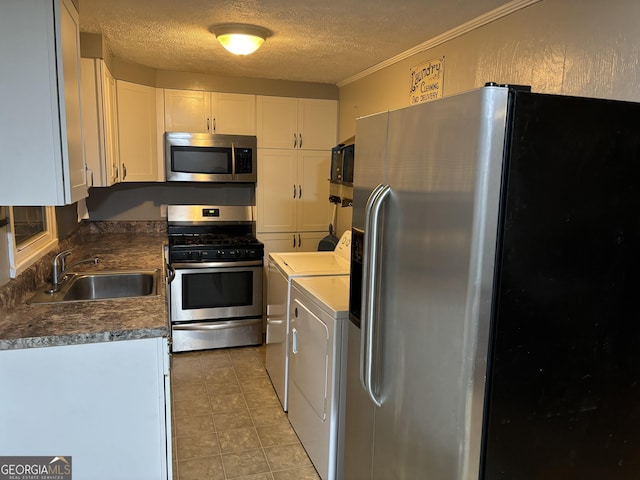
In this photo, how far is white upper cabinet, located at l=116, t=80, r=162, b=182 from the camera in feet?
12.0

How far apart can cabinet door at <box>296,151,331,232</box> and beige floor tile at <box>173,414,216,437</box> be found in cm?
198

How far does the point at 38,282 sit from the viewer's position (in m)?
2.40

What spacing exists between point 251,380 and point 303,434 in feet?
3.06

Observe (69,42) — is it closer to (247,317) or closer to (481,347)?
(481,347)

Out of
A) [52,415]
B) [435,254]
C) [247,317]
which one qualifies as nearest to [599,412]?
[435,254]

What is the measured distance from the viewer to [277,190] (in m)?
4.32

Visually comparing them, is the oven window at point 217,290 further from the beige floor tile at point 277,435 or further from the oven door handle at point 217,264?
the beige floor tile at point 277,435

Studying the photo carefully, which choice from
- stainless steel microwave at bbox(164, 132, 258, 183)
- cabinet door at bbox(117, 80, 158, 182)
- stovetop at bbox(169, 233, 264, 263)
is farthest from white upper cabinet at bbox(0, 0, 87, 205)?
stainless steel microwave at bbox(164, 132, 258, 183)

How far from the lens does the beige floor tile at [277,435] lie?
8.96ft

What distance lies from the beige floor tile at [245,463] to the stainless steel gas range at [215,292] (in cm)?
150

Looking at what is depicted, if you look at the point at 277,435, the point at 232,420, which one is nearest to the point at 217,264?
the point at 232,420

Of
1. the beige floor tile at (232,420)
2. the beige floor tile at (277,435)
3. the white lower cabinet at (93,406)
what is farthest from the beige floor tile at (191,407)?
the white lower cabinet at (93,406)

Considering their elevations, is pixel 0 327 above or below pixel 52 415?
above

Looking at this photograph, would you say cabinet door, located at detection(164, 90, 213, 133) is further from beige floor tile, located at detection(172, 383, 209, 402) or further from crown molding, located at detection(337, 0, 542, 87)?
beige floor tile, located at detection(172, 383, 209, 402)
